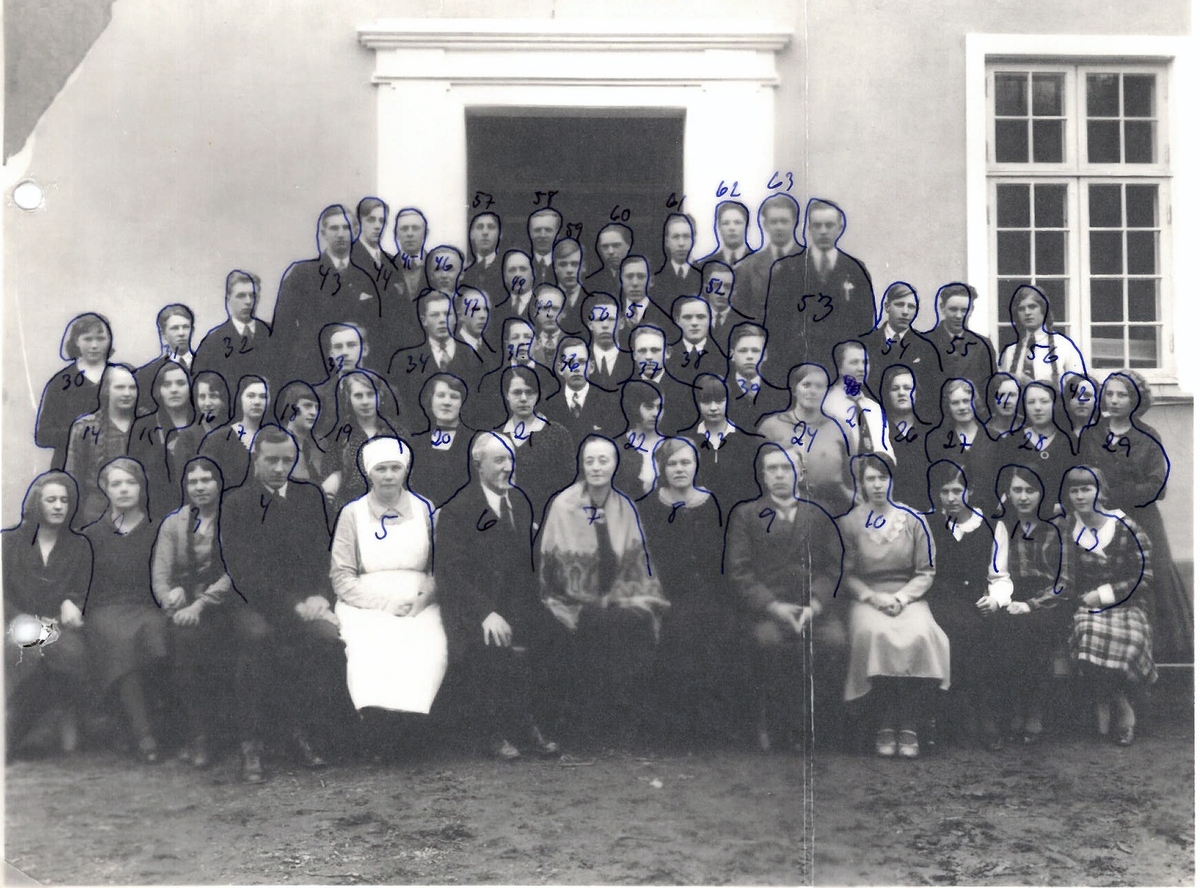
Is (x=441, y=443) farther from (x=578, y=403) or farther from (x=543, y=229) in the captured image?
(x=543, y=229)

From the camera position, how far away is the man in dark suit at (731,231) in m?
5.09

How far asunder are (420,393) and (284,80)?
3.96 ft

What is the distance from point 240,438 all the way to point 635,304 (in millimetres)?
1493

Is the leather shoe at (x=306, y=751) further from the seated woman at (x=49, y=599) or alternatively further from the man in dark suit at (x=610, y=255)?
the man in dark suit at (x=610, y=255)

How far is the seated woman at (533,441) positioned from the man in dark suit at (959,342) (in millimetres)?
1370

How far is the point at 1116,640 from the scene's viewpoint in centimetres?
520

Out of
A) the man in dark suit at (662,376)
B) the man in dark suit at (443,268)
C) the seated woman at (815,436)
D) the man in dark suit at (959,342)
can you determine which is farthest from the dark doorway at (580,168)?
the man in dark suit at (959,342)

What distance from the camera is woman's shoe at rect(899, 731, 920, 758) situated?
515cm

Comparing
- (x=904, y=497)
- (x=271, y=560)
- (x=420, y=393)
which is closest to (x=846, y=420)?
(x=904, y=497)

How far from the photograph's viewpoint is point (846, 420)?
5.16 m

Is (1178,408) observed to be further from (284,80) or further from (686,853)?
(284,80)

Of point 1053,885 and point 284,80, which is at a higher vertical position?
point 284,80

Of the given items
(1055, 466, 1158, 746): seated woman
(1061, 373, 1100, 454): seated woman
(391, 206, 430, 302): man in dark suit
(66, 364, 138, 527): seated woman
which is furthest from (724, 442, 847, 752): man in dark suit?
(66, 364, 138, 527): seated woman

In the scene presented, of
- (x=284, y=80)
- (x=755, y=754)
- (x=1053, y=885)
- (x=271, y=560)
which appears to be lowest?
(x=1053, y=885)
